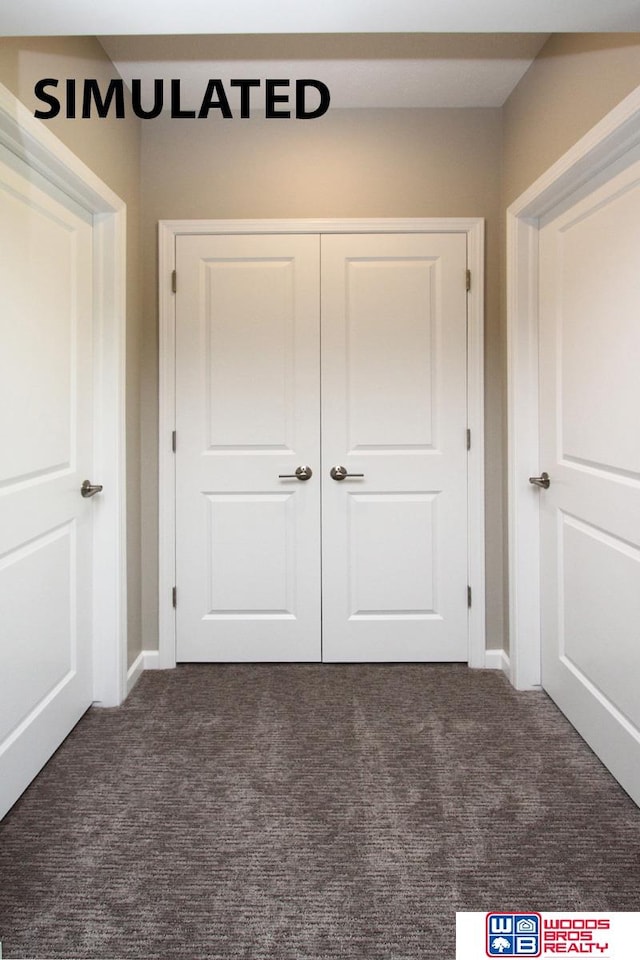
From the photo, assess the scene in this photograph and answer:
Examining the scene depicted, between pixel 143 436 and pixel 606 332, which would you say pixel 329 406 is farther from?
pixel 606 332

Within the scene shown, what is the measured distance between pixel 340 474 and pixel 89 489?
1.10m

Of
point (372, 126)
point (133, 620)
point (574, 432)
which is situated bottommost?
point (133, 620)

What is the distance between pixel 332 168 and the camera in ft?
9.39

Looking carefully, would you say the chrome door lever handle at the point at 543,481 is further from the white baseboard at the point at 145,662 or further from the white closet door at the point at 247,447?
the white baseboard at the point at 145,662

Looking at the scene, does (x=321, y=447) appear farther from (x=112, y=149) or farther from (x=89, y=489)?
(x=112, y=149)

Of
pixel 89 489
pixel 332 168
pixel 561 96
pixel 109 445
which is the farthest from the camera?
pixel 332 168

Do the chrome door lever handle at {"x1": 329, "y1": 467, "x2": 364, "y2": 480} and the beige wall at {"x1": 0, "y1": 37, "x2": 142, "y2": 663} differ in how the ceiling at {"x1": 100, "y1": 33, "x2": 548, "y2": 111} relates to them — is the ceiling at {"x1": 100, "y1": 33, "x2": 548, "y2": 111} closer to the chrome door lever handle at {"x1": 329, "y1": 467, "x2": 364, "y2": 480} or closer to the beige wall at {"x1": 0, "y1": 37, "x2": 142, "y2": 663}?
the beige wall at {"x1": 0, "y1": 37, "x2": 142, "y2": 663}

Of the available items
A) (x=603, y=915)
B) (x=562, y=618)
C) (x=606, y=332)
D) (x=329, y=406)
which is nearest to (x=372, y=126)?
(x=329, y=406)

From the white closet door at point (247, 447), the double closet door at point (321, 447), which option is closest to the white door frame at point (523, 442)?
the double closet door at point (321, 447)

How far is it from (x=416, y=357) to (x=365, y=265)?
1.59ft

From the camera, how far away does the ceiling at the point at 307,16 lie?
5.19 feet

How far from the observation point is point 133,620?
9.36ft

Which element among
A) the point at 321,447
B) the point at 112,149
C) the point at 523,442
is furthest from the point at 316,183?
the point at 523,442

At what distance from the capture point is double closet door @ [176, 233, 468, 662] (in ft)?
9.53
